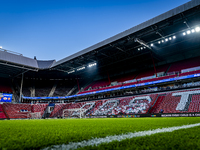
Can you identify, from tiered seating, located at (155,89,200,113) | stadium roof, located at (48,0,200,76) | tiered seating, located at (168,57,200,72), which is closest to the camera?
tiered seating, located at (155,89,200,113)

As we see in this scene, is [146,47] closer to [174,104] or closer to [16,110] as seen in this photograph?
[174,104]

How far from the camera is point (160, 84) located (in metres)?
26.9

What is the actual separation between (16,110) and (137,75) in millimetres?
31601

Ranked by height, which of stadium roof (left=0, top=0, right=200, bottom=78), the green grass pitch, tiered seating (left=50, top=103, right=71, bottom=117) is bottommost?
tiered seating (left=50, top=103, right=71, bottom=117)

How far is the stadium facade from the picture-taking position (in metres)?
20.6

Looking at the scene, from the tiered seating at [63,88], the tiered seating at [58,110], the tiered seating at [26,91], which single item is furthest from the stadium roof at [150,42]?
the tiered seating at [26,91]

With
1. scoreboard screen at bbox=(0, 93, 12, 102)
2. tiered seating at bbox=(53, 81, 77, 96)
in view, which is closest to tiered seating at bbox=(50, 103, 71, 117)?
tiered seating at bbox=(53, 81, 77, 96)

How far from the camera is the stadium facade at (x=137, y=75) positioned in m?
20.6

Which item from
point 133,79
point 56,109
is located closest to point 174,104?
point 133,79

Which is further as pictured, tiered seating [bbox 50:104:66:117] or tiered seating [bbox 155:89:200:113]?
tiered seating [bbox 50:104:66:117]

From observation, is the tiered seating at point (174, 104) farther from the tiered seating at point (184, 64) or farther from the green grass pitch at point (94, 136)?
the green grass pitch at point (94, 136)

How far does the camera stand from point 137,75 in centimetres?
3466

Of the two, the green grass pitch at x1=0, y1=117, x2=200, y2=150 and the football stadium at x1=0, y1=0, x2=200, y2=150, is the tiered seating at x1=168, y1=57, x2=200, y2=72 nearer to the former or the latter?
the football stadium at x1=0, y1=0, x2=200, y2=150

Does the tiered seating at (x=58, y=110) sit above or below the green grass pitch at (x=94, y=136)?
below
